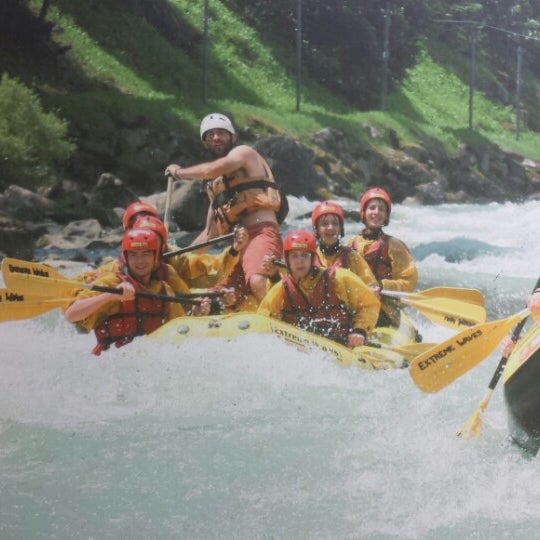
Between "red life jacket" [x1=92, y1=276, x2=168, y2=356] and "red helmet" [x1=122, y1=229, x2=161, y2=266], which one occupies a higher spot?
"red helmet" [x1=122, y1=229, x2=161, y2=266]

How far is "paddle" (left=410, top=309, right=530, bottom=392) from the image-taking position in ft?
16.0

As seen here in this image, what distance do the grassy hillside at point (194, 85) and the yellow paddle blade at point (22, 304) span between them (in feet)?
40.9

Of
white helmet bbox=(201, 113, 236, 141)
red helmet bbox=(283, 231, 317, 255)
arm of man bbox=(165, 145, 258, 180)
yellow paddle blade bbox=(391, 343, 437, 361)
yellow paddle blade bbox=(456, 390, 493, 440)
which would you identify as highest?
white helmet bbox=(201, 113, 236, 141)

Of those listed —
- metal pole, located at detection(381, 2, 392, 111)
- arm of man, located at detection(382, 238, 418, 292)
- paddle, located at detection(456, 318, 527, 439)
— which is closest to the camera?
paddle, located at detection(456, 318, 527, 439)

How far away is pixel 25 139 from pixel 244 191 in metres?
9.72

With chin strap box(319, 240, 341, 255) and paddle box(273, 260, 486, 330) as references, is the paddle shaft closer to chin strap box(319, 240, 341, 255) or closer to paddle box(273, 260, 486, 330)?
paddle box(273, 260, 486, 330)

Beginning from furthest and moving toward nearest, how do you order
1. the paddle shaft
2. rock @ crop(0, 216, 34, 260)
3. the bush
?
1. the bush
2. rock @ crop(0, 216, 34, 260)
3. the paddle shaft

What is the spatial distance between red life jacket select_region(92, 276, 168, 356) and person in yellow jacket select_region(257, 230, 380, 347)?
72 cm

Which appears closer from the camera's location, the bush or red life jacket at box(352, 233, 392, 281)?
red life jacket at box(352, 233, 392, 281)

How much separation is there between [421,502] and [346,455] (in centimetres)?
68

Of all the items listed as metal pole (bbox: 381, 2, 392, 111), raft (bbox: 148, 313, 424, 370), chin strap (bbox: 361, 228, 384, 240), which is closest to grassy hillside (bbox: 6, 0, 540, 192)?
metal pole (bbox: 381, 2, 392, 111)

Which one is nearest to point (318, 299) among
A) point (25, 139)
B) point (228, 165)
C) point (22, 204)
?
point (228, 165)

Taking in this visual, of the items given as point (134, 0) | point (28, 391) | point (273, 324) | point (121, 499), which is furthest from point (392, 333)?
point (134, 0)

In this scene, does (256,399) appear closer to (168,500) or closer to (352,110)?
(168,500)
